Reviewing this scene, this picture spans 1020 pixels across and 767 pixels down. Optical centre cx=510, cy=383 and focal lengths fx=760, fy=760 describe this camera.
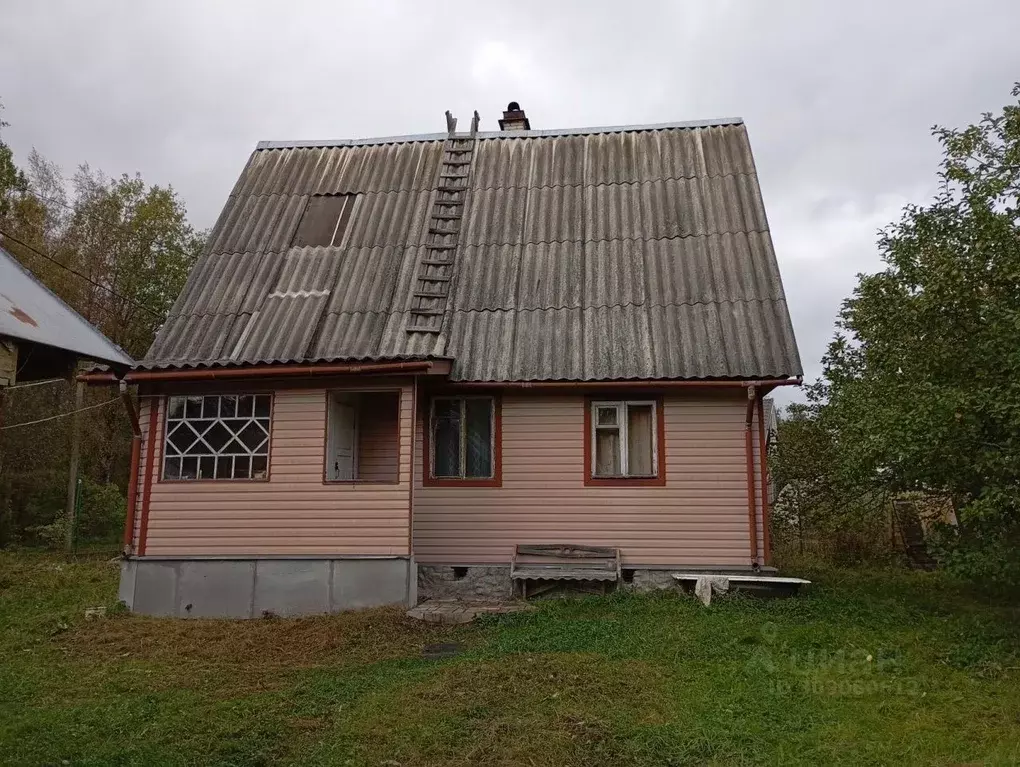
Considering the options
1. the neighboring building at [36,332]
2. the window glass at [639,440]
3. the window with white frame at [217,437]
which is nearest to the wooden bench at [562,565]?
the window glass at [639,440]

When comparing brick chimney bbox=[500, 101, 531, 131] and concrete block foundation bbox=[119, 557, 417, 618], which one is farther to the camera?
brick chimney bbox=[500, 101, 531, 131]

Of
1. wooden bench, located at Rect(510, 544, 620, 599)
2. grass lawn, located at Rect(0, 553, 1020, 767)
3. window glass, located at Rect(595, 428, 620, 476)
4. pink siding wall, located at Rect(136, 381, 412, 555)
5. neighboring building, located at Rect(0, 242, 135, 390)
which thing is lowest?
grass lawn, located at Rect(0, 553, 1020, 767)

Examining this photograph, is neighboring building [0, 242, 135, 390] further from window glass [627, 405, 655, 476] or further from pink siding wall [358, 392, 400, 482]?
window glass [627, 405, 655, 476]

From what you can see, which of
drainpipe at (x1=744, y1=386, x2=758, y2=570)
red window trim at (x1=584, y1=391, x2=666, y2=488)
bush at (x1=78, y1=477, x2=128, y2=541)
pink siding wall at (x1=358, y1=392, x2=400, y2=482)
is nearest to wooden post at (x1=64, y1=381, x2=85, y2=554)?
bush at (x1=78, y1=477, x2=128, y2=541)

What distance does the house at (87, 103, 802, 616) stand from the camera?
33.1 feet

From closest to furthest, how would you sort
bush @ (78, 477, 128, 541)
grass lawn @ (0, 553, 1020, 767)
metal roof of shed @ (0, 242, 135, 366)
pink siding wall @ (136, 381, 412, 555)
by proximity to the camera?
metal roof of shed @ (0, 242, 135, 366) < grass lawn @ (0, 553, 1020, 767) < pink siding wall @ (136, 381, 412, 555) < bush @ (78, 477, 128, 541)

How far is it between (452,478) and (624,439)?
2532 mm

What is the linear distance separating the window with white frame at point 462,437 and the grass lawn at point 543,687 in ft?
7.55

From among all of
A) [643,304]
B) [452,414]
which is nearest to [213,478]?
[452,414]

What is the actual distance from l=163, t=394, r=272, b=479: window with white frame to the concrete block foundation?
123 cm

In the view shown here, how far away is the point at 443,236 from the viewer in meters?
12.9

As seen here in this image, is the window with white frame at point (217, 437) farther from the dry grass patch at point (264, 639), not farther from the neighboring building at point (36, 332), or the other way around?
the neighboring building at point (36, 332)

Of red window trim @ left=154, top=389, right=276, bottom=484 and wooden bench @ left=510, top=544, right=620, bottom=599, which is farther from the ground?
red window trim @ left=154, top=389, right=276, bottom=484

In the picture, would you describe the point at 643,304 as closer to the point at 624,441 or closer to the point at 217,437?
the point at 624,441
